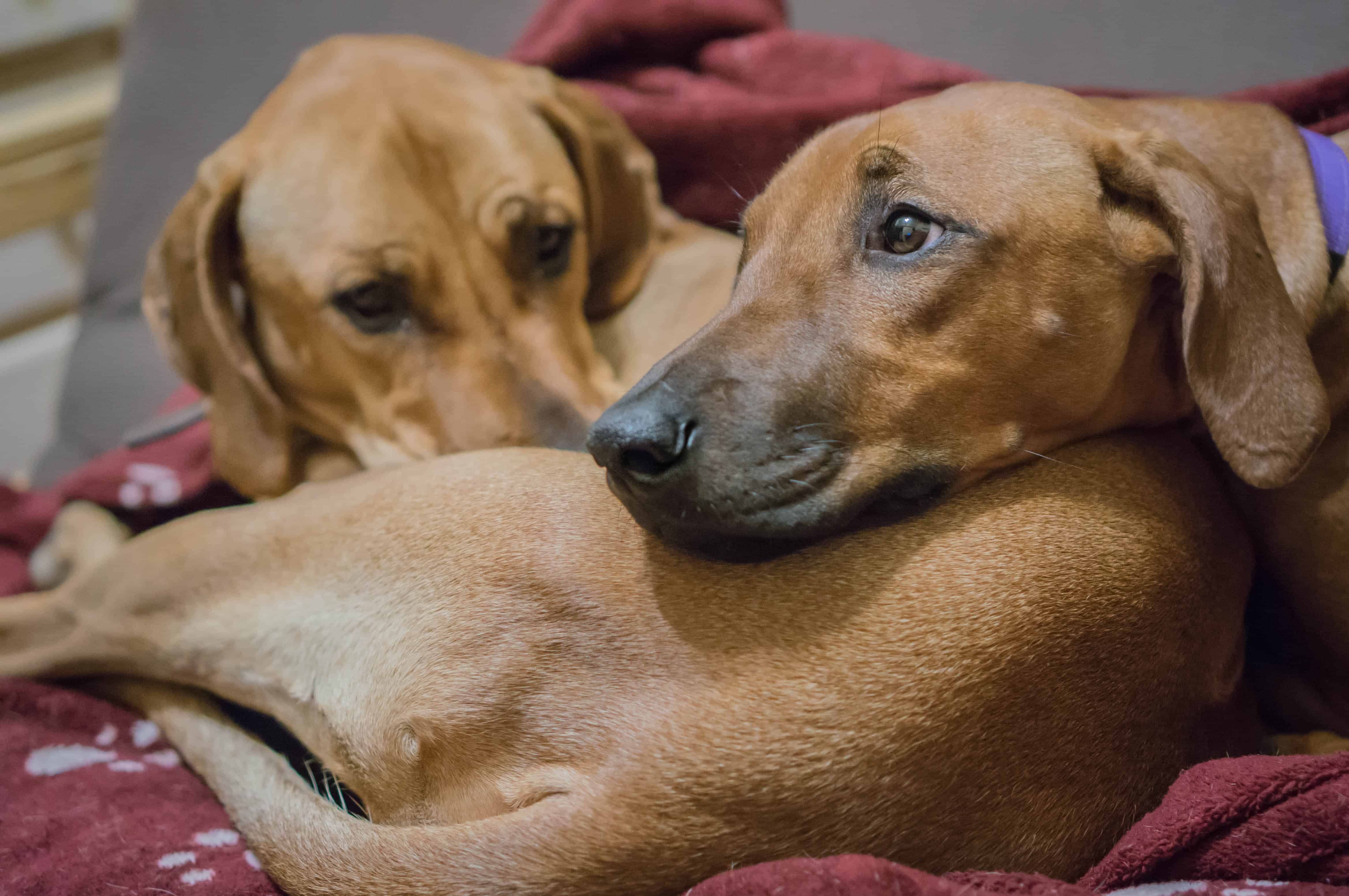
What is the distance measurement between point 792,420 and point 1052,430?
1.40 feet

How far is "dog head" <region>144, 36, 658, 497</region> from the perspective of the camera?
1.88 meters

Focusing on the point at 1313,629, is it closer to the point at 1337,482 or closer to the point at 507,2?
the point at 1337,482

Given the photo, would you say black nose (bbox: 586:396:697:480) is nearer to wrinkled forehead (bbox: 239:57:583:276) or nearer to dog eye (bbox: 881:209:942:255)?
dog eye (bbox: 881:209:942:255)

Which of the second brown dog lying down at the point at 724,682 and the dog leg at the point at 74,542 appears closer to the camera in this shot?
the second brown dog lying down at the point at 724,682

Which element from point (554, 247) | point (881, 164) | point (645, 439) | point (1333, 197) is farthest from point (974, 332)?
point (554, 247)

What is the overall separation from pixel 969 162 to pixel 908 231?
4.9 inches

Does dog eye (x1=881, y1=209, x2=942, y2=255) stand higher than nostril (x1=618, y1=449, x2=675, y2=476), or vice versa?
dog eye (x1=881, y1=209, x2=942, y2=255)

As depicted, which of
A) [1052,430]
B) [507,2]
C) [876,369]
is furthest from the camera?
[507,2]

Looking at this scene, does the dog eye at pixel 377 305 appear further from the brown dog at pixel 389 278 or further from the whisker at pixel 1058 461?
the whisker at pixel 1058 461

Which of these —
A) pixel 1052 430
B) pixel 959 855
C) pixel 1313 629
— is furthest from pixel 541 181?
pixel 1313 629

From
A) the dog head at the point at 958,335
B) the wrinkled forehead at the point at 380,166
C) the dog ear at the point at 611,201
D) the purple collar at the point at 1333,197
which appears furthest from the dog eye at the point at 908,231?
the dog ear at the point at 611,201

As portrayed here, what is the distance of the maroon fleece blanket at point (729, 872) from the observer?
1119mm

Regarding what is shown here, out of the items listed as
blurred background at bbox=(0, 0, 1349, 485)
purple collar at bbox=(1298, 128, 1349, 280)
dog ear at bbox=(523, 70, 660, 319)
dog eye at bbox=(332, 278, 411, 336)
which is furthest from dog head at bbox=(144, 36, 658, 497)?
purple collar at bbox=(1298, 128, 1349, 280)

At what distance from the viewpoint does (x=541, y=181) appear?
2.02 m
